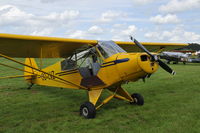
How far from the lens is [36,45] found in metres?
5.89

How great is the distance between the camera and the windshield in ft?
18.4

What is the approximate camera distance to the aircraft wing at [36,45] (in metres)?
5.27

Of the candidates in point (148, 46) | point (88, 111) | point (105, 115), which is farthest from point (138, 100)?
point (148, 46)

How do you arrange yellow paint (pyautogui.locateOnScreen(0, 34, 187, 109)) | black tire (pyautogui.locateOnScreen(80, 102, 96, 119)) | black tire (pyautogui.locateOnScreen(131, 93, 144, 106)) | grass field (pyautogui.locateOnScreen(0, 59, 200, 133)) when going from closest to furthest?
grass field (pyautogui.locateOnScreen(0, 59, 200, 133)) < yellow paint (pyautogui.locateOnScreen(0, 34, 187, 109)) < black tire (pyautogui.locateOnScreen(80, 102, 96, 119)) < black tire (pyautogui.locateOnScreen(131, 93, 144, 106))

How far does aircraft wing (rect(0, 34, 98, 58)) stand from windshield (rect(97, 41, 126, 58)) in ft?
0.92

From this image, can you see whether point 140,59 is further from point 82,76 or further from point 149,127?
point 82,76

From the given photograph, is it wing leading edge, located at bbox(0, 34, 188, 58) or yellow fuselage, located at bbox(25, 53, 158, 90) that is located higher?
wing leading edge, located at bbox(0, 34, 188, 58)

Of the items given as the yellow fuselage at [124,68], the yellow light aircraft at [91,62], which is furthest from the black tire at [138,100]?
the yellow fuselage at [124,68]

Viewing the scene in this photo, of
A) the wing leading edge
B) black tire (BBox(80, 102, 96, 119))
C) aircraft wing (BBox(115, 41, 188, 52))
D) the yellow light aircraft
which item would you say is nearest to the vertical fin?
the yellow light aircraft

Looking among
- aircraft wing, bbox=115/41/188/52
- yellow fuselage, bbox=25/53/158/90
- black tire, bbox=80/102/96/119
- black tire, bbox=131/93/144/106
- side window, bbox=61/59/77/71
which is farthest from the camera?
aircraft wing, bbox=115/41/188/52

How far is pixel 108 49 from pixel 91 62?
718mm

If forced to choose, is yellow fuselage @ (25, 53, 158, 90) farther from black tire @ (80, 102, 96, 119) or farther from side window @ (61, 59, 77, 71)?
black tire @ (80, 102, 96, 119)

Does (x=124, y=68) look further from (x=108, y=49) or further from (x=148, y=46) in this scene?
(x=148, y=46)

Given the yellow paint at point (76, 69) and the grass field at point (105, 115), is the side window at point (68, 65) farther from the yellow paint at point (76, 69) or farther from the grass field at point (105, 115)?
the grass field at point (105, 115)
